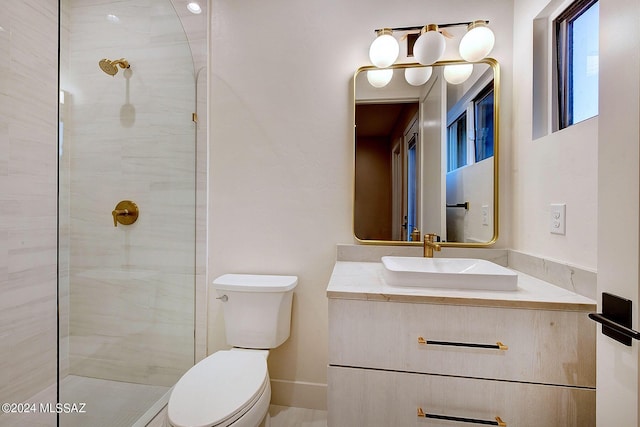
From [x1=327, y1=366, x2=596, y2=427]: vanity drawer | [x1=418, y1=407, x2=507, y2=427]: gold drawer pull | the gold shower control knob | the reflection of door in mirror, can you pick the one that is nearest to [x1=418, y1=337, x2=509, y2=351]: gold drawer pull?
[x1=327, y1=366, x2=596, y2=427]: vanity drawer

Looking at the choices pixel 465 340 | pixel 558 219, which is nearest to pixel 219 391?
pixel 465 340

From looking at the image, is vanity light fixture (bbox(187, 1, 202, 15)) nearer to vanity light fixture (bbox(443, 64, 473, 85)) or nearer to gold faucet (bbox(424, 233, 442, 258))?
vanity light fixture (bbox(443, 64, 473, 85))

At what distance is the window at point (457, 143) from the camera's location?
1438 millimetres

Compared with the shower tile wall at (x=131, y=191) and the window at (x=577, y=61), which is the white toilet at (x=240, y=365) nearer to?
the shower tile wall at (x=131, y=191)

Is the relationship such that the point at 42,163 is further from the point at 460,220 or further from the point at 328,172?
the point at 460,220

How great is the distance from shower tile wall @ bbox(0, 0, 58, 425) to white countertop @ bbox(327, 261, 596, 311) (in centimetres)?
152

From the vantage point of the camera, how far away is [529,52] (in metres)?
1.26

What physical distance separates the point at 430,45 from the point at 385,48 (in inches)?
8.3

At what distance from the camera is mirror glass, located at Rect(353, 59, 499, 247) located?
1423 millimetres

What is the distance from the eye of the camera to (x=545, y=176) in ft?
3.83

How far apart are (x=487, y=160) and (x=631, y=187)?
862 millimetres

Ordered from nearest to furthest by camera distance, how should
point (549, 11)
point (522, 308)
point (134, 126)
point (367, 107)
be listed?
point (522, 308) → point (549, 11) → point (134, 126) → point (367, 107)

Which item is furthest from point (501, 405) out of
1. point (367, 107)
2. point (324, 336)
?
point (367, 107)

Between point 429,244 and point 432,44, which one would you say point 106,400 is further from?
point 432,44
